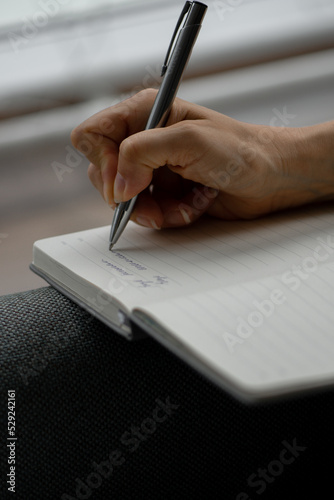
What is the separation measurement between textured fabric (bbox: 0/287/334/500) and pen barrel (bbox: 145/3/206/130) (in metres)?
0.23

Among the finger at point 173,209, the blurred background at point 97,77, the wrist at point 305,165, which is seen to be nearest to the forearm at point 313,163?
the wrist at point 305,165

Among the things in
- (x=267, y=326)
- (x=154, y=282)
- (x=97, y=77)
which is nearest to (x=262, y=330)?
(x=267, y=326)

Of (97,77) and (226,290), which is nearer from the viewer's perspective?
(226,290)

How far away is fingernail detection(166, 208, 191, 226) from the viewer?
0.61 meters

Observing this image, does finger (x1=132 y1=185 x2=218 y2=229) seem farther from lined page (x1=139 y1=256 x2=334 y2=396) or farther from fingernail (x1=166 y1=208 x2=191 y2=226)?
lined page (x1=139 y1=256 x2=334 y2=396)

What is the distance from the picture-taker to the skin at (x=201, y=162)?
56 cm

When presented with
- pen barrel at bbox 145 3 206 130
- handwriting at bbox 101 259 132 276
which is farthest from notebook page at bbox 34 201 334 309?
pen barrel at bbox 145 3 206 130

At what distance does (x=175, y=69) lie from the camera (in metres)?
0.58

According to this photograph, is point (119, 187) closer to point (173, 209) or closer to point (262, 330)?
point (173, 209)

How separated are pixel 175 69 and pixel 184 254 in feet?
0.63

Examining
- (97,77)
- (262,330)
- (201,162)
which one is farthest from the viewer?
(97,77)

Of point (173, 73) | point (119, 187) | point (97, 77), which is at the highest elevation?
point (173, 73)

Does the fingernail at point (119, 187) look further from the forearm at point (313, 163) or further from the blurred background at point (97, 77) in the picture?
the blurred background at point (97, 77)

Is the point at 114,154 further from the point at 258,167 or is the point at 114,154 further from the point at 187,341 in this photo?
the point at 187,341
